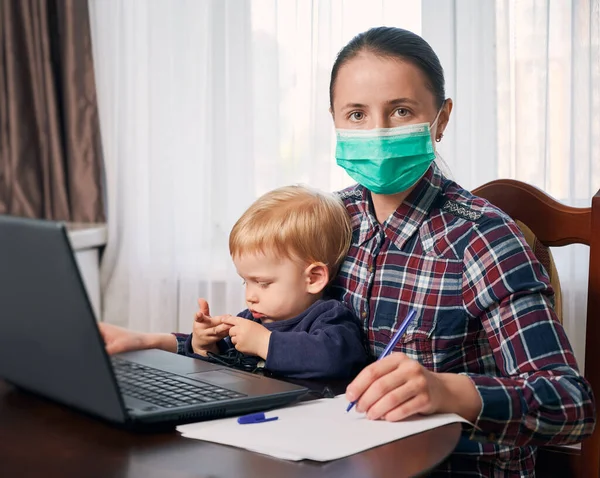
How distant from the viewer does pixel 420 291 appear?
128cm

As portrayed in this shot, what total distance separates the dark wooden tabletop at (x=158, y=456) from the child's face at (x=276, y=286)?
1.55 ft

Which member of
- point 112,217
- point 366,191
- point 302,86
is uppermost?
point 302,86

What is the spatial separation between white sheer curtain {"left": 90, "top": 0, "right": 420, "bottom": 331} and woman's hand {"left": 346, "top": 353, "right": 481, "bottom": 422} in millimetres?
1734

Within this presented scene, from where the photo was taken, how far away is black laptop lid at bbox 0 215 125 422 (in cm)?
73

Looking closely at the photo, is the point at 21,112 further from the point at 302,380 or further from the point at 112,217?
the point at 302,380

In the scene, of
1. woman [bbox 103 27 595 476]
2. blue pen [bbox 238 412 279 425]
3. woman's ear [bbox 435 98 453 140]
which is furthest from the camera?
woman's ear [bbox 435 98 453 140]

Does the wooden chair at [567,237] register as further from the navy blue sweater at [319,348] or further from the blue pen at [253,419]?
the blue pen at [253,419]

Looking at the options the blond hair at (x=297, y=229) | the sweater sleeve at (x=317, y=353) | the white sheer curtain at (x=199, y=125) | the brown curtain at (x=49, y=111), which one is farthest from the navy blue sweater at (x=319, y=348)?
the brown curtain at (x=49, y=111)

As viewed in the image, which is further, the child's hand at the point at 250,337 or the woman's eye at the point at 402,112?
the woman's eye at the point at 402,112

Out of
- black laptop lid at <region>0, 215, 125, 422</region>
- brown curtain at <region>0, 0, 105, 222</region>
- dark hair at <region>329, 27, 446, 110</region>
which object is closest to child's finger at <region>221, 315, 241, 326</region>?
black laptop lid at <region>0, 215, 125, 422</region>

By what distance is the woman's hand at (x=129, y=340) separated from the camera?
808mm

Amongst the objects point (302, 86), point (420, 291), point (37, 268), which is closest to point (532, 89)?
point (302, 86)

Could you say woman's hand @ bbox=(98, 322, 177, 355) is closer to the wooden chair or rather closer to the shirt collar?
the shirt collar

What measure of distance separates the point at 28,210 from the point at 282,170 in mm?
966
